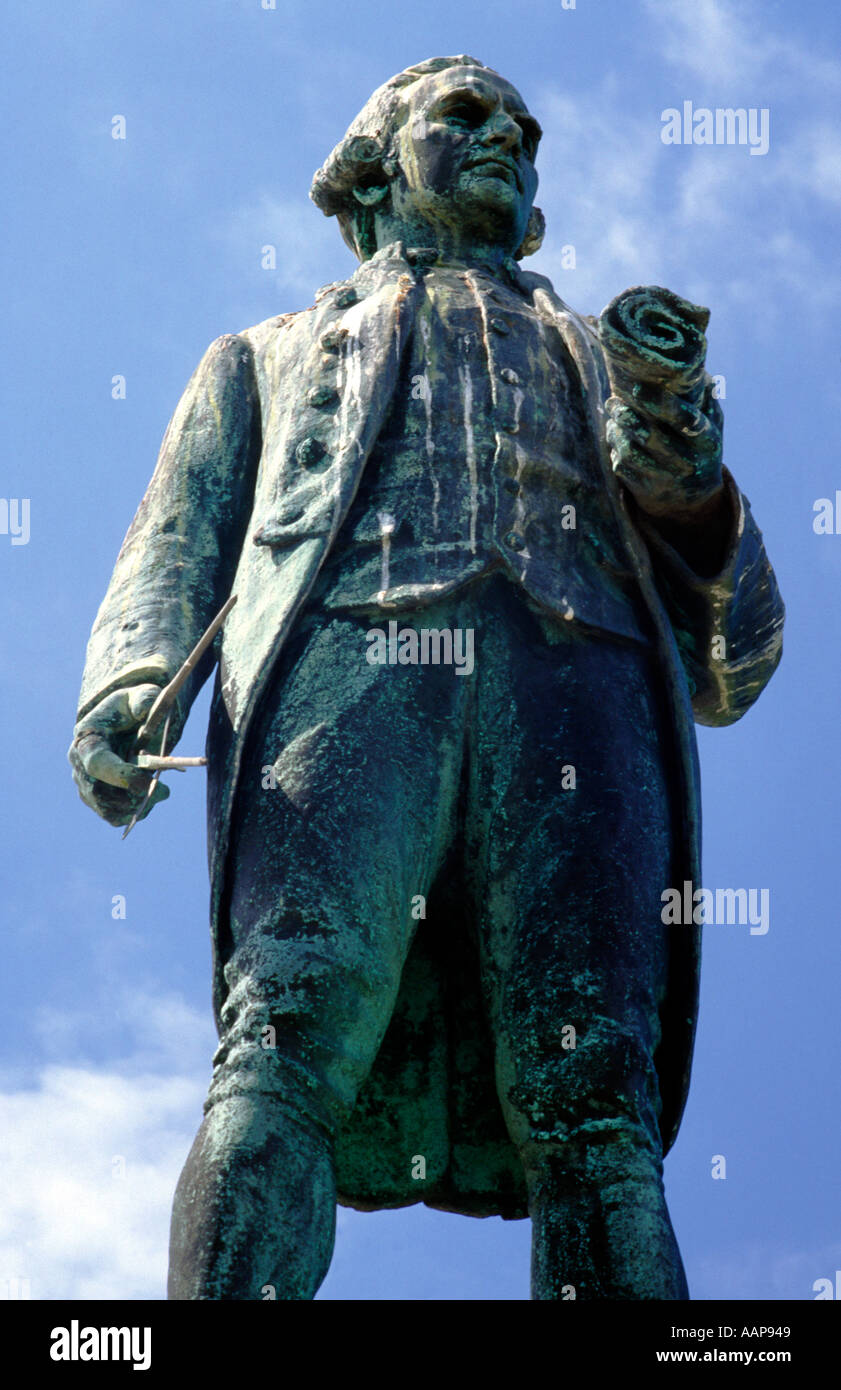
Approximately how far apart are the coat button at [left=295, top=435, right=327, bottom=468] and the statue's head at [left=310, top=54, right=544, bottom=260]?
135 centimetres

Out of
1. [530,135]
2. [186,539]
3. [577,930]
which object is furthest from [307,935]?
[530,135]

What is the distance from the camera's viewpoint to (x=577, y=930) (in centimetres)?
851

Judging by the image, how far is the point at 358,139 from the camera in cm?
1051

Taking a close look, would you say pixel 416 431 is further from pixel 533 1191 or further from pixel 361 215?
pixel 533 1191

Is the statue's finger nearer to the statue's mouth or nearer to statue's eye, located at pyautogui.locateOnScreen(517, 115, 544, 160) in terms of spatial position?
the statue's mouth

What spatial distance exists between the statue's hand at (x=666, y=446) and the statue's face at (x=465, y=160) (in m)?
1.37

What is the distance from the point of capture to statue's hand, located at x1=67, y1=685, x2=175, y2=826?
888 centimetres

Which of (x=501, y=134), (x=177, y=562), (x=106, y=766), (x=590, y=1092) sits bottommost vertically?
(x=590, y=1092)

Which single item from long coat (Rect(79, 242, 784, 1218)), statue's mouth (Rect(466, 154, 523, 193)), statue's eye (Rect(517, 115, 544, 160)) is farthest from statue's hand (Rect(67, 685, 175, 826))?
statue's eye (Rect(517, 115, 544, 160))

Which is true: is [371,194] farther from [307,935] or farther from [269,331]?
[307,935]

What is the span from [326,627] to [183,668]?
490 mm

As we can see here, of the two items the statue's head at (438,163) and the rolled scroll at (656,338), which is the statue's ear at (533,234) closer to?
the statue's head at (438,163)

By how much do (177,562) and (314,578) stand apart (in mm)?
780

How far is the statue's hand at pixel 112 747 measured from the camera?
29.1 ft
